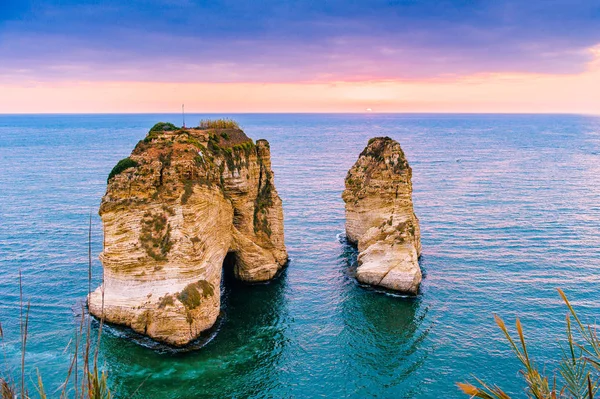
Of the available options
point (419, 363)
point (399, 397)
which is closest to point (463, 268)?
point (419, 363)

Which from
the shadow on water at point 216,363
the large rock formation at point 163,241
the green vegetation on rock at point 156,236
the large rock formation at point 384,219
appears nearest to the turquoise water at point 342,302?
the shadow on water at point 216,363

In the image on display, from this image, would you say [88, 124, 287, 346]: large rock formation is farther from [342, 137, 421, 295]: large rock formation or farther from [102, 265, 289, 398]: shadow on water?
[342, 137, 421, 295]: large rock formation

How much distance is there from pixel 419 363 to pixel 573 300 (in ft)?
58.0

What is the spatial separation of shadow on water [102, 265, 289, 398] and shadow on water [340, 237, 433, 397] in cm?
561

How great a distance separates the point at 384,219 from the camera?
4844 centimetres

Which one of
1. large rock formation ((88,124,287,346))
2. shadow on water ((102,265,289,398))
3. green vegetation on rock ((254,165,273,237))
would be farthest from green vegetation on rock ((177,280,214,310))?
green vegetation on rock ((254,165,273,237))

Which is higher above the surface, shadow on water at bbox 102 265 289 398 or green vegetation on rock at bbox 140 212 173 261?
green vegetation on rock at bbox 140 212 173 261

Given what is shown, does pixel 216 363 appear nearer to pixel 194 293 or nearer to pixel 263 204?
pixel 194 293

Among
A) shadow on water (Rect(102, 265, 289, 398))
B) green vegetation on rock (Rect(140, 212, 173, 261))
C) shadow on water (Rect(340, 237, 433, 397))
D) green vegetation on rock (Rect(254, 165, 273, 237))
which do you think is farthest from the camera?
green vegetation on rock (Rect(254, 165, 273, 237))

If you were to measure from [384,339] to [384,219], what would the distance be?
1619 centimetres

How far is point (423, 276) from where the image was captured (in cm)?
4597

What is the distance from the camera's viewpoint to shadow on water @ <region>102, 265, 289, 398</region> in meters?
29.0

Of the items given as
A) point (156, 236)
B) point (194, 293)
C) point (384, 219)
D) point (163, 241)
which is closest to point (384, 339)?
point (194, 293)

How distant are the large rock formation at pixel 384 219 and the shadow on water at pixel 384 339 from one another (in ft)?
6.16
